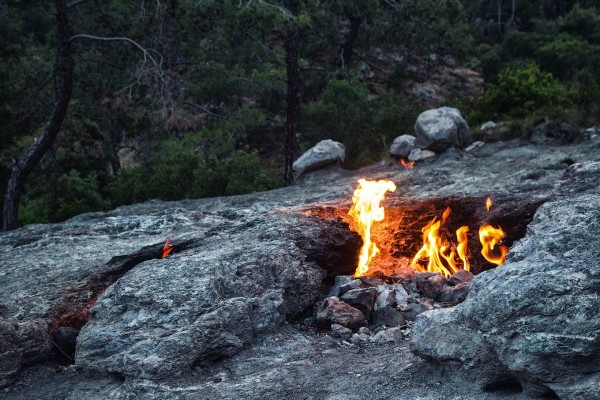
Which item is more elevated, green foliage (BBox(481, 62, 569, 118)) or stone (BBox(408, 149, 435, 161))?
green foliage (BBox(481, 62, 569, 118))

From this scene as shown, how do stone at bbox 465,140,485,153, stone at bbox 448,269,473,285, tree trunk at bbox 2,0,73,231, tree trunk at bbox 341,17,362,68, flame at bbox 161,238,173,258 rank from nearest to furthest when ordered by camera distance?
stone at bbox 448,269,473,285 → flame at bbox 161,238,173,258 → tree trunk at bbox 2,0,73,231 → stone at bbox 465,140,485,153 → tree trunk at bbox 341,17,362,68

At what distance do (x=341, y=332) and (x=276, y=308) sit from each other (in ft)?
2.25

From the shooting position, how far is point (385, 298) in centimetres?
668

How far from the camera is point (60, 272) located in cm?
766

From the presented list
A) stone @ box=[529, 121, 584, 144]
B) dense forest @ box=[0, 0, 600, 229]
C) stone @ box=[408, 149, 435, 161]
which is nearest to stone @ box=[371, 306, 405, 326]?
stone @ box=[408, 149, 435, 161]

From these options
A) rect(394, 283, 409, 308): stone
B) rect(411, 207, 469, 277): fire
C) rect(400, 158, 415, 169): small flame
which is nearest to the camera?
rect(394, 283, 409, 308): stone

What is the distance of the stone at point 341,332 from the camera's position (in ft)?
20.4

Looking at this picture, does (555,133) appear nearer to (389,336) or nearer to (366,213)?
(366,213)

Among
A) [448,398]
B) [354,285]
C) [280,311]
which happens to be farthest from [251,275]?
[448,398]

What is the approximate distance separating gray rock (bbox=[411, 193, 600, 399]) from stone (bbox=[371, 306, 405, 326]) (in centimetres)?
118

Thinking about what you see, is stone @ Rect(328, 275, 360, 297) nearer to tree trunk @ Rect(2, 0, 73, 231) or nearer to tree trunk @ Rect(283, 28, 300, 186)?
tree trunk @ Rect(283, 28, 300, 186)

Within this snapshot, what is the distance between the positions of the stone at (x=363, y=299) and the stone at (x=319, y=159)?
6.58 meters

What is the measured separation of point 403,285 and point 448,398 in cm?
263

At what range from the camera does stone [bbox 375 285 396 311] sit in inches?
261
